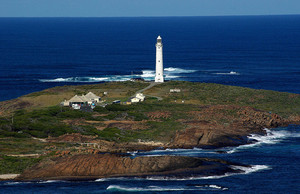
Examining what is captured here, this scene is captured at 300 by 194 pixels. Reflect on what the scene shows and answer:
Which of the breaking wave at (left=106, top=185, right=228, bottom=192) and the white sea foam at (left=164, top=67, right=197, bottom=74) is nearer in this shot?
the breaking wave at (left=106, top=185, right=228, bottom=192)

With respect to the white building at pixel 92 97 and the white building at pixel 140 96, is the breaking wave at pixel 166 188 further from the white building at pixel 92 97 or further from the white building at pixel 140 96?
the white building at pixel 140 96

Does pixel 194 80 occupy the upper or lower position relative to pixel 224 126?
upper

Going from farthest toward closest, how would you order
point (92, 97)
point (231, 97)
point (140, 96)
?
1. point (231, 97)
2. point (140, 96)
3. point (92, 97)

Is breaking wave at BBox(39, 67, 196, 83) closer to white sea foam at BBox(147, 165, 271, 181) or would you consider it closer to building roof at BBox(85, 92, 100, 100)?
building roof at BBox(85, 92, 100, 100)

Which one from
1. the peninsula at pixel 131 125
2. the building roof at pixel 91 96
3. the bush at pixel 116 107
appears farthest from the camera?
the building roof at pixel 91 96

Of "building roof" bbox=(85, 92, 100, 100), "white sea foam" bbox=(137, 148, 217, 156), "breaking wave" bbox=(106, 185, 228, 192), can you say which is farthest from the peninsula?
"breaking wave" bbox=(106, 185, 228, 192)

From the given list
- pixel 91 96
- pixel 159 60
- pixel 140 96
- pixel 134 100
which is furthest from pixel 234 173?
pixel 159 60

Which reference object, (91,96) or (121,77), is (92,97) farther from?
(121,77)

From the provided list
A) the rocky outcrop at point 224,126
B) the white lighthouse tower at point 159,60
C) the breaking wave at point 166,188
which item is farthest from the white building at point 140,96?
the breaking wave at point 166,188

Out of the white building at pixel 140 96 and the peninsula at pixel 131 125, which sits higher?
the white building at pixel 140 96

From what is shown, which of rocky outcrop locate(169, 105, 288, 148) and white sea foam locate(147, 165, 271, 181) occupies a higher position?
rocky outcrop locate(169, 105, 288, 148)
